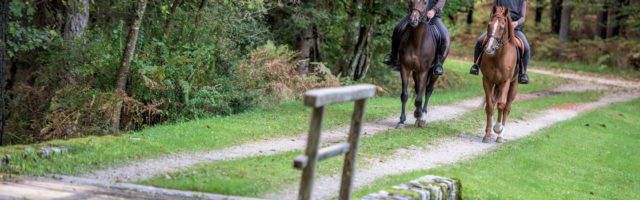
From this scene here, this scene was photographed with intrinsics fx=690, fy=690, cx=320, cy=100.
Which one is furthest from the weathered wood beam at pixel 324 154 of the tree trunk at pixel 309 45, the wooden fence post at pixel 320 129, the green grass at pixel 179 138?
the tree trunk at pixel 309 45

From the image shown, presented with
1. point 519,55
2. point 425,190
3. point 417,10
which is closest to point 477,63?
point 519,55

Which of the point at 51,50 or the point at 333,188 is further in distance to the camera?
the point at 51,50

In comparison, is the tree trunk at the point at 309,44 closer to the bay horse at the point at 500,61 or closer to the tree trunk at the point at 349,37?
the tree trunk at the point at 349,37

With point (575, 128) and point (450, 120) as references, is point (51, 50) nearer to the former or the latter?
point (450, 120)

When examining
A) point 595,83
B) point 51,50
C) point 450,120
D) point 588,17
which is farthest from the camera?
point 588,17

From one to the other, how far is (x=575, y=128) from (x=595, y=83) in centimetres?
1583

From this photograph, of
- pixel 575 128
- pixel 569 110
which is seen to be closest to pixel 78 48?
pixel 575 128

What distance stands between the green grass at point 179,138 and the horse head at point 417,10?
252cm

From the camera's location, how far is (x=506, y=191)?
969cm

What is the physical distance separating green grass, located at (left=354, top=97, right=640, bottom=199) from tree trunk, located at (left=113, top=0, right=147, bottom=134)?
521 centimetres

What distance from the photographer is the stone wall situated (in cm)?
721

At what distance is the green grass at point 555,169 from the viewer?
9.74 metres

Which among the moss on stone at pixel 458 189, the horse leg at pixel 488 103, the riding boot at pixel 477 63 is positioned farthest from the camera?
the horse leg at pixel 488 103

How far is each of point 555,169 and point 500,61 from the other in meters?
2.26
